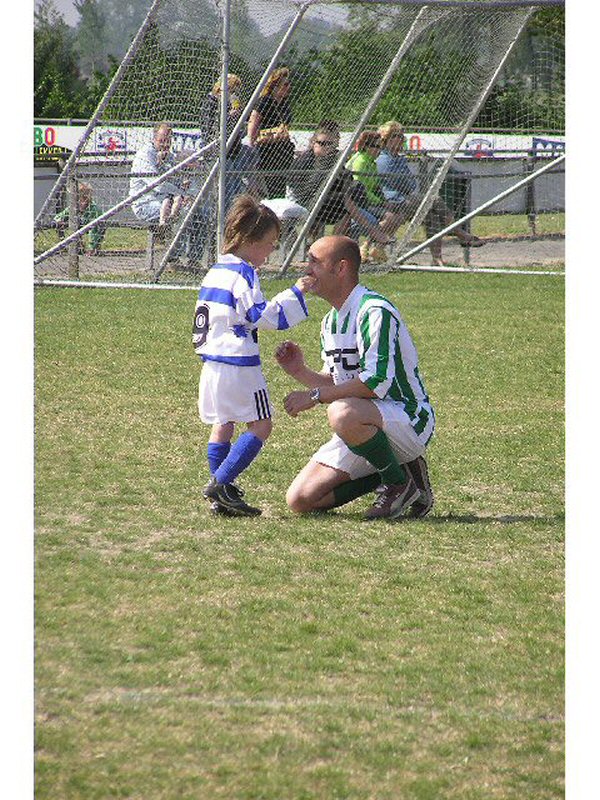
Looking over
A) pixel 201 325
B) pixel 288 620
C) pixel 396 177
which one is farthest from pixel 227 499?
pixel 396 177

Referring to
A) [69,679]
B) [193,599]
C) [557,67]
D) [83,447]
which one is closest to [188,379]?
[83,447]

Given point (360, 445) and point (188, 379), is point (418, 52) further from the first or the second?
point (360, 445)

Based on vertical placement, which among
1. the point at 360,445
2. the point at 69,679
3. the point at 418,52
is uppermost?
the point at 418,52

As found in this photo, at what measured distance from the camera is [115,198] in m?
14.4

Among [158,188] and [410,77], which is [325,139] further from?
[158,188]

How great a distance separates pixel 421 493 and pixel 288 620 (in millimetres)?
1648

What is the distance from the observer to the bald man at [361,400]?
19.9 ft

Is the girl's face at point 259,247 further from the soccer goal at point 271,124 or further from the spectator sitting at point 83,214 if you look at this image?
the spectator sitting at point 83,214

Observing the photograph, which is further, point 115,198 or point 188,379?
point 115,198

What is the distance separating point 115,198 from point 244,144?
151 cm

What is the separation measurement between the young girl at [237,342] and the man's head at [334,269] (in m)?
0.10

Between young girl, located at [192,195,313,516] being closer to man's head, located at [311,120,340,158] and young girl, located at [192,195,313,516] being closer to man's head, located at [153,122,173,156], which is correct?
man's head, located at [153,122,173,156]

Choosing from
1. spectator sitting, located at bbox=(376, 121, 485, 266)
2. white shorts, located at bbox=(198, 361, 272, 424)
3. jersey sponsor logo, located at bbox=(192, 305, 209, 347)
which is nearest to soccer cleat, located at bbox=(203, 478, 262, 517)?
white shorts, located at bbox=(198, 361, 272, 424)

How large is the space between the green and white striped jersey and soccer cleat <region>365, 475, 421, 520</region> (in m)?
0.31
